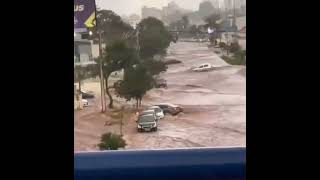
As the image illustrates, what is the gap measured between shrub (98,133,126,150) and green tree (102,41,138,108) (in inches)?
8.5

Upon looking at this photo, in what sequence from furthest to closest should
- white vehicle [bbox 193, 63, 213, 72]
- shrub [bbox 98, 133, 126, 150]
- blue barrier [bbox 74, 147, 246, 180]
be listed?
white vehicle [bbox 193, 63, 213, 72] → shrub [bbox 98, 133, 126, 150] → blue barrier [bbox 74, 147, 246, 180]

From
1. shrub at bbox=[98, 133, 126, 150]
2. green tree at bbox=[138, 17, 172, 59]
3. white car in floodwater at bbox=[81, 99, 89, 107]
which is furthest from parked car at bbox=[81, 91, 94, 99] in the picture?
green tree at bbox=[138, 17, 172, 59]

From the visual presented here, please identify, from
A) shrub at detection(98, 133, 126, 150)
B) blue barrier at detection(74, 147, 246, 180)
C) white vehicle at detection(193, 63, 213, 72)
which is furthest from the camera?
white vehicle at detection(193, 63, 213, 72)

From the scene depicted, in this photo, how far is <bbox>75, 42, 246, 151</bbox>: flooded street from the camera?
148 centimetres

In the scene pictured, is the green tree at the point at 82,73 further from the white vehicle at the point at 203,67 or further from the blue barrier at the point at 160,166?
the white vehicle at the point at 203,67

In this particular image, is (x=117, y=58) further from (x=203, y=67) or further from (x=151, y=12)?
(x=203, y=67)

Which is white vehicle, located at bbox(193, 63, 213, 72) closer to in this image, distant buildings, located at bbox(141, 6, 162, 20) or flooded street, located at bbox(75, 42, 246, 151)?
flooded street, located at bbox(75, 42, 246, 151)

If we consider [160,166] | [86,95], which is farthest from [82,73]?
[160,166]

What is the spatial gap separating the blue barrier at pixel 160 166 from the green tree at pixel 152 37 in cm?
44

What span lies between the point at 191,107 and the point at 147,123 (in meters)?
0.20
